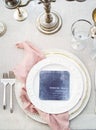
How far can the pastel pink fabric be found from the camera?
3.07 feet

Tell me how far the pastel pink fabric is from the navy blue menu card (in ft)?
0.15

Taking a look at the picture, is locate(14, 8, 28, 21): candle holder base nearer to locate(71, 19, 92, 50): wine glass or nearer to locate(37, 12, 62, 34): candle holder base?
locate(37, 12, 62, 34): candle holder base

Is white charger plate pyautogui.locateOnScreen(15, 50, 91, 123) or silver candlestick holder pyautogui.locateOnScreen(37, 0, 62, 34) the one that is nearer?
white charger plate pyautogui.locateOnScreen(15, 50, 91, 123)

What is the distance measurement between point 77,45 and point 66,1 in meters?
0.17

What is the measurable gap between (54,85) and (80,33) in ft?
0.65

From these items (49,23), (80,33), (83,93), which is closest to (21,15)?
(49,23)

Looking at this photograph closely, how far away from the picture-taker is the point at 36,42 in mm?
1054

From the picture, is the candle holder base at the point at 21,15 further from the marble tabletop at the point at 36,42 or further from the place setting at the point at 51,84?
the place setting at the point at 51,84

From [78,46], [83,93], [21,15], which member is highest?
[21,15]

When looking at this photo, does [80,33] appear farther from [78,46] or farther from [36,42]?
[36,42]

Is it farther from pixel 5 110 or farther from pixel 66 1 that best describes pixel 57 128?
pixel 66 1

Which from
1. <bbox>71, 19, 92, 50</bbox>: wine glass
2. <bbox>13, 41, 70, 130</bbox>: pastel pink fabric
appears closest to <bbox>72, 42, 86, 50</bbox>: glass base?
<bbox>71, 19, 92, 50</bbox>: wine glass

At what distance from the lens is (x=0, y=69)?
103 cm

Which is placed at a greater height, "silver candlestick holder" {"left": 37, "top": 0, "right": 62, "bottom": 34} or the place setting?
"silver candlestick holder" {"left": 37, "top": 0, "right": 62, "bottom": 34}
